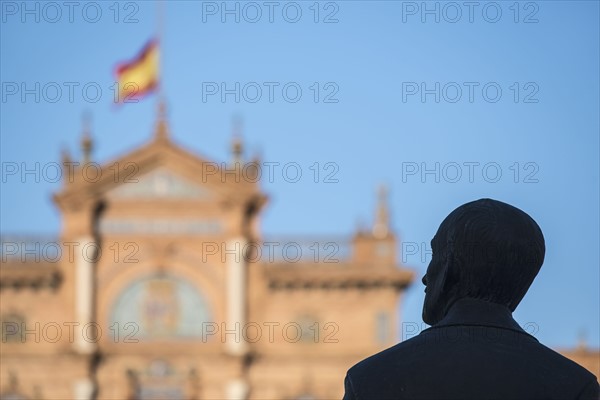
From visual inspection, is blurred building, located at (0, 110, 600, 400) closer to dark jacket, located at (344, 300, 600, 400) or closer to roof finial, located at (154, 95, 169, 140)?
roof finial, located at (154, 95, 169, 140)

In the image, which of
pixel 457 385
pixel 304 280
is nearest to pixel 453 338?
pixel 457 385

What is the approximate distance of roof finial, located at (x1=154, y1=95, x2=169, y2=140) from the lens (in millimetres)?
53625

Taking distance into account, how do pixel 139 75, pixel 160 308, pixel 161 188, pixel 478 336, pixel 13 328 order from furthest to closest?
pixel 139 75 → pixel 161 188 → pixel 160 308 → pixel 13 328 → pixel 478 336

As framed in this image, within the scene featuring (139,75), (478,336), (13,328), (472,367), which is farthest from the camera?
(139,75)

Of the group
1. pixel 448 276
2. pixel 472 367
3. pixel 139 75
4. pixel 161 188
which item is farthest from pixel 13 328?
pixel 472 367

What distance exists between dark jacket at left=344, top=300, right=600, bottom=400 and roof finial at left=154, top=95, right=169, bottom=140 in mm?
48803

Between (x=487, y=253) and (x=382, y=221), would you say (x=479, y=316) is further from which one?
(x=382, y=221)

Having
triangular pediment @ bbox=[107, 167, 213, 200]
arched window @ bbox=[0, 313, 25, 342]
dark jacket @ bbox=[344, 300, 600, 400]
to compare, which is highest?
triangular pediment @ bbox=[107, 167, 213, 200]

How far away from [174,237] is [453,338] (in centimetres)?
4776

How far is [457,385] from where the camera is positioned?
178 inches

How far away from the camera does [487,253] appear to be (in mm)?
4695

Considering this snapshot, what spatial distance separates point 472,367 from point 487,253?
30 cm

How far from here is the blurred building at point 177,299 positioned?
52219 millimetres

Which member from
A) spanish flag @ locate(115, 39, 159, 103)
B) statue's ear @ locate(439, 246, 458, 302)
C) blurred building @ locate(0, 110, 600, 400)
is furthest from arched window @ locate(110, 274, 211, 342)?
statue's ear @ locate(439, 246, 458, 302)
